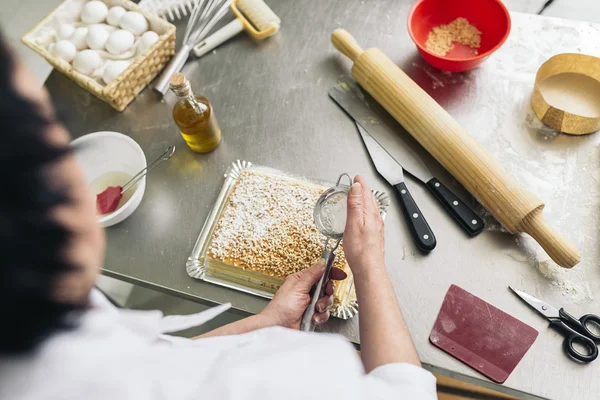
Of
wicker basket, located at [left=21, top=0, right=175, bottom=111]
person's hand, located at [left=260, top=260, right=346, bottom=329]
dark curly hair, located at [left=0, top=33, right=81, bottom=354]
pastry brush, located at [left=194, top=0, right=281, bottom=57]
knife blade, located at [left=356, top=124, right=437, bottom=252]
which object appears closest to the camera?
dark curly hair, located at [left=0, top=33, right=81, bottom=354]

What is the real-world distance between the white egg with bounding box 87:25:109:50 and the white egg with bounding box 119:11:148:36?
1.8 inches

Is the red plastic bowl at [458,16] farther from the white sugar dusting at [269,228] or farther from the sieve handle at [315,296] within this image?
the sieve handle at [315,296]

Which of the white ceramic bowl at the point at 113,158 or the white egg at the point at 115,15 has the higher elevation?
the white egg at the point at 115,15

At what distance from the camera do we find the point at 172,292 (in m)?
0.87

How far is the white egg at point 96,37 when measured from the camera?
989mm

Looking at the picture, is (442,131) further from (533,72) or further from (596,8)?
(596,8)

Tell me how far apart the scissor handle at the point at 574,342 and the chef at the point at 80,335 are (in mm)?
368

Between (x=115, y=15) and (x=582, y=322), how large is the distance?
1.13 metres

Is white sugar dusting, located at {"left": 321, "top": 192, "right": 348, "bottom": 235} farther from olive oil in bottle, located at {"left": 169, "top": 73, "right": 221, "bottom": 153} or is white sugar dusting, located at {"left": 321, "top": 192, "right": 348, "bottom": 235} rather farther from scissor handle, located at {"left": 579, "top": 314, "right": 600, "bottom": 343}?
scissor handle, located at {"left": 579, "top": 314, "right": 600, "bottom": 343}

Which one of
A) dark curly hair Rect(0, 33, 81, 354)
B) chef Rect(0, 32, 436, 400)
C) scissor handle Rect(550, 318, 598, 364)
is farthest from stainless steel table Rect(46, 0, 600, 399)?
dark curly hair Rect(0, 33, 81, 354)

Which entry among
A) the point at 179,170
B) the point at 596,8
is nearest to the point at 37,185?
the point at 179,170

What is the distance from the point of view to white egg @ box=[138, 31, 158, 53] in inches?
39.0

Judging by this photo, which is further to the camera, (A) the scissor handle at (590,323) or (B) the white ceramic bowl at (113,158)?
(B) the white ceramic bowl at (113,158)

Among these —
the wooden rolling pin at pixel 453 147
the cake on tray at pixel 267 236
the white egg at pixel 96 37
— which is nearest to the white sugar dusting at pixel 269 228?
the cake on tray at pixel 267 236
